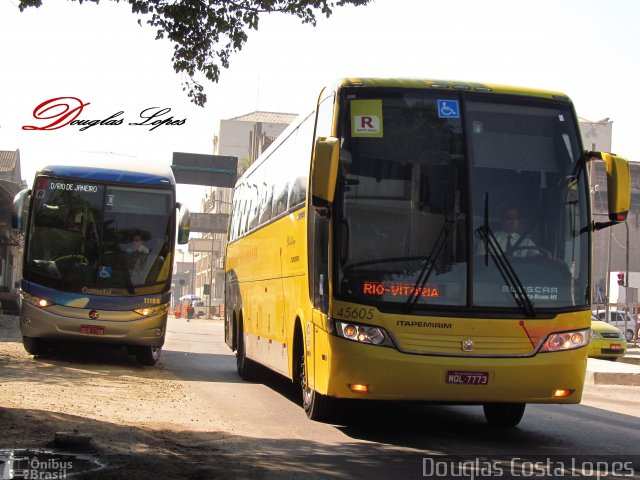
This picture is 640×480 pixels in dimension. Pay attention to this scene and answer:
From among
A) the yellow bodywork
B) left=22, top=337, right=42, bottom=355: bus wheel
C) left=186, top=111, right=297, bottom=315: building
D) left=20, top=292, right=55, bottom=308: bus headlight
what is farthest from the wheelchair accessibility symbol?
left=186, top=111, right=297, bottom=315: building

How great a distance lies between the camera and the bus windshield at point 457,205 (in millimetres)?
9281

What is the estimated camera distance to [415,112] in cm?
975

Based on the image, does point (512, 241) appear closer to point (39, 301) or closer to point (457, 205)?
point (457, 205)

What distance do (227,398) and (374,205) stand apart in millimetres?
5234

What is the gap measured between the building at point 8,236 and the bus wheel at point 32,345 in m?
9.10

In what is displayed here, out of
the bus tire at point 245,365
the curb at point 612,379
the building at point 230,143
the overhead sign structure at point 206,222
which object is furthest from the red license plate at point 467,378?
the building at point 230,143

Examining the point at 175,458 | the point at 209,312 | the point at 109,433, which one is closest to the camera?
the point at 175,458

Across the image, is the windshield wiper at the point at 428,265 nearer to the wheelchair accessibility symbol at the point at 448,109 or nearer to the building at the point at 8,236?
the wheelchair accessibility symbol at the point at 448,109

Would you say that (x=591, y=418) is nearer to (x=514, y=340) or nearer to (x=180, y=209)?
(x=514, y=340)

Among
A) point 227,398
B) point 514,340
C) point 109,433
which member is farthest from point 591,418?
point 109,433

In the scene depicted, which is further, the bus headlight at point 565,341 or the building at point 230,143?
the building at point 230,143

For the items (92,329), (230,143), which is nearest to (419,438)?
(92,329)

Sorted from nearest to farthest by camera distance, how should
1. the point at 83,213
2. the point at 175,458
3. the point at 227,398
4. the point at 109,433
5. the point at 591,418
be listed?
the point at 175,458 → the point at 109,433 → the point at 591,418 → the point at 227,398 → the point at 83,213

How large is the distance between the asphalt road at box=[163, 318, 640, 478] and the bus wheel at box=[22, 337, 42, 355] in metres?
4.74
